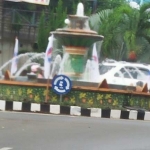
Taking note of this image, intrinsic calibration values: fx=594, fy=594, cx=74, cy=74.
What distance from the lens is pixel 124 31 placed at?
26750mm

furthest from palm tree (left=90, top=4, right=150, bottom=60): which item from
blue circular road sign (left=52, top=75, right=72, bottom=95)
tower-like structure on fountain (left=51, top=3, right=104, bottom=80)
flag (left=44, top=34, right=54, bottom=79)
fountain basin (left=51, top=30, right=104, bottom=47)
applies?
blue circular road sign (left=52, top=75, right=72, bottom=95)

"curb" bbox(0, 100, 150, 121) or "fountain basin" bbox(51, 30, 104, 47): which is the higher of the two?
"fountain basin" bbox(51, 30, 104, 47)

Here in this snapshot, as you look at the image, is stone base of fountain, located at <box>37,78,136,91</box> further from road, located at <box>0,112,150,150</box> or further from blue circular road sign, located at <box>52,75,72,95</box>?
road, located at <box>0,112,150,150</box>

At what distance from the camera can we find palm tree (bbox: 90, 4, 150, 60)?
26.4 meters

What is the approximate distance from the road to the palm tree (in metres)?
14.0

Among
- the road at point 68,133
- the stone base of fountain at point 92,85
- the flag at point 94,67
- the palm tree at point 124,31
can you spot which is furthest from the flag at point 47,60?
the palm tree at point 124,31

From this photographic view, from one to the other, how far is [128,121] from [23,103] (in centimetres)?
234

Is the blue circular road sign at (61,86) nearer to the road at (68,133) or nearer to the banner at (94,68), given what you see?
the road at (68,133)

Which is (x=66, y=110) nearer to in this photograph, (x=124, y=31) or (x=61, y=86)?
(x=61, y=86)

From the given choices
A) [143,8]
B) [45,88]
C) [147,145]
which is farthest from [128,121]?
[143,8]

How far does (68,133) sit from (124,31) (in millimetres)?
17474

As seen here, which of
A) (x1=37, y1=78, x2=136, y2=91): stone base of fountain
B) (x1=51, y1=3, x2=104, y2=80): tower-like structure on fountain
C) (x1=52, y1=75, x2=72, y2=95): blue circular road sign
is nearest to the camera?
(x1=52, y1=75, x2=72, y2=95): blue circular road sign

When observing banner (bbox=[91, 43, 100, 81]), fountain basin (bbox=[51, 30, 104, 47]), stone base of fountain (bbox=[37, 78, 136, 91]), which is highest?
fountain basin (bbox=[51, 30, 104, 47])

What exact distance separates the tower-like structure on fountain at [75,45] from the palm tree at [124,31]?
33.5 feet
